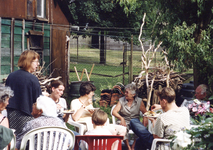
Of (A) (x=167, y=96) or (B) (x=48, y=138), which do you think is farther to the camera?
(A) (x=167, y=96)

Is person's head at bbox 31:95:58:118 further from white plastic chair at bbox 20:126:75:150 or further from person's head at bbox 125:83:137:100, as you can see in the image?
person's head at bbox 125:83:137:100

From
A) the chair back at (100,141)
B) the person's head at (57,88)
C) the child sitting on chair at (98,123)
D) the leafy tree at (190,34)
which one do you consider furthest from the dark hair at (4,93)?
the leafy tree at (190,34)

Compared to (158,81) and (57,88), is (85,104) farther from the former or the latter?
(158,81)

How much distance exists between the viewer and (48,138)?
3.51 m

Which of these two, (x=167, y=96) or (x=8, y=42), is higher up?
(x=8, y=42)

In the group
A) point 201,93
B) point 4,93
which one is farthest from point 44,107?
point 201,93

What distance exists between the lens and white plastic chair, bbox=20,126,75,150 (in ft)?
11.2

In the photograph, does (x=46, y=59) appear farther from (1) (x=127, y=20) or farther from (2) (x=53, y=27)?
(1) (x=127, y=20)

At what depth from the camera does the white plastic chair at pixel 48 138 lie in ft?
11.2

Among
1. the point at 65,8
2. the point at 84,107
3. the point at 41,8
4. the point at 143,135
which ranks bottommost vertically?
the point at 143,135

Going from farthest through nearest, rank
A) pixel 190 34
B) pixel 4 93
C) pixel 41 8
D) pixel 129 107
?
1. pixel 41 8
2. pixel 190 34
3. pixel 129 107
4. pixel 4 93

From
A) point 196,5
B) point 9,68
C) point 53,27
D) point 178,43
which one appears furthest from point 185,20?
point 53,27

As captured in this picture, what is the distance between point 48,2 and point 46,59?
1974mm

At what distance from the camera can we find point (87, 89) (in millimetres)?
5082
